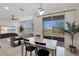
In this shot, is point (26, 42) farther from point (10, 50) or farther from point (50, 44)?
point (50, 44)

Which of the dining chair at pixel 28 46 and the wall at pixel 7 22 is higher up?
the wall at pixel 7 22

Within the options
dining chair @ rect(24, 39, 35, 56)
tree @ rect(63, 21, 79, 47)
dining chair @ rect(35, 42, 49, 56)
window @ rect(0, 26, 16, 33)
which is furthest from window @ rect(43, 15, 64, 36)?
window @ rect(0, 26, 16, 33)

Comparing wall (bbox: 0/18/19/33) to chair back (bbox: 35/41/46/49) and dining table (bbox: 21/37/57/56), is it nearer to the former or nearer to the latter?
dining table (bbox: 21/37/57/56)

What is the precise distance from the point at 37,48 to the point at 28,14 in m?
0.79

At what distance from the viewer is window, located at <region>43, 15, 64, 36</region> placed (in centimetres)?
212

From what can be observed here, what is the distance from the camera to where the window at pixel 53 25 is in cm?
212

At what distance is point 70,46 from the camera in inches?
80.4

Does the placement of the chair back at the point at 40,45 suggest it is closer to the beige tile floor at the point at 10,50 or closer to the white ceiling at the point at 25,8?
the beige tile floor at the point at 10,50

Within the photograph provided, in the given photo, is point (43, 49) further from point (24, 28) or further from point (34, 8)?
point (34, 8)

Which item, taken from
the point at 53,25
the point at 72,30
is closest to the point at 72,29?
the point at 72,30

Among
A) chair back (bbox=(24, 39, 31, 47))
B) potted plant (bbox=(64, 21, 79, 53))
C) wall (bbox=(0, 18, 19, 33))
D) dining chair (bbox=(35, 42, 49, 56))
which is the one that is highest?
wall (bbox=(0, 18, 19, 33))

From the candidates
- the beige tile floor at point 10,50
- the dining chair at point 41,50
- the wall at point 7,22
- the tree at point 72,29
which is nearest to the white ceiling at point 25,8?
the wall at point 7,22

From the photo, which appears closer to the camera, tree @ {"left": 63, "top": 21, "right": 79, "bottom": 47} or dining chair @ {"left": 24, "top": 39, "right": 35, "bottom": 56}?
tree @ {"left": 63, "top": 21, "right": 79, "bottom": 47}

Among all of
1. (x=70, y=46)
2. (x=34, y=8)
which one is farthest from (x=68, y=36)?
(x=34, y=8)
